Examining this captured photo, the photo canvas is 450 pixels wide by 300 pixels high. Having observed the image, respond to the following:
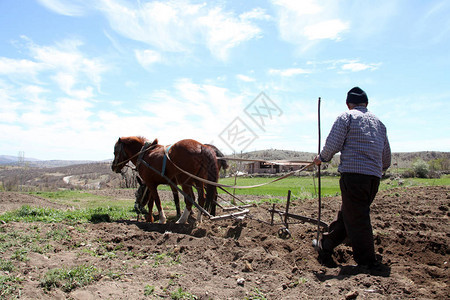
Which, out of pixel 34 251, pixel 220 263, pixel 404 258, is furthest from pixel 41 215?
pixel 404 258

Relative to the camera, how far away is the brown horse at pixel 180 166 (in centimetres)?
693

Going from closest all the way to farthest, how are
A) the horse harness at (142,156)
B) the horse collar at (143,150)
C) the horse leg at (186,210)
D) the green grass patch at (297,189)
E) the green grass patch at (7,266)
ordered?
1. the green grass patch at (7,266)
2. the horse leg at (186,210)
3. the horse harness at (142,156)
4. the horse collar at (143,150)
5. the green grass patch at (297,189)

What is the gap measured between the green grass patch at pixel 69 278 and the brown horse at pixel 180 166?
308cm

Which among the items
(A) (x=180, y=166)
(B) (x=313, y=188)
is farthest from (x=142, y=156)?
(B) (x=313, y=188)

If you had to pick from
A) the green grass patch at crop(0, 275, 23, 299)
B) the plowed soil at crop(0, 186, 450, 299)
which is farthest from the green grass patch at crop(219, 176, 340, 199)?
the green grass patch at crop(0, 275, 23, 299)

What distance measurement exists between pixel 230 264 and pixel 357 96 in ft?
9.16

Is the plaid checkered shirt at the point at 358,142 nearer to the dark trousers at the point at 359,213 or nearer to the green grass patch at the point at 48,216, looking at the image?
the dark trousers at the point at 359,213

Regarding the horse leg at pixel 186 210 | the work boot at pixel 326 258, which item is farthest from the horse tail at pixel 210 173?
the work boot at pixel 326 258

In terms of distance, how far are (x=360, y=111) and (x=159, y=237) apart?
3.75m

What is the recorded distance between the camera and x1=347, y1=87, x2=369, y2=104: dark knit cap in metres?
3.99

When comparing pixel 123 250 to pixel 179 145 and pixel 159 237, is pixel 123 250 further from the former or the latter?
pixel 179 145

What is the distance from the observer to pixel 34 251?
429cm

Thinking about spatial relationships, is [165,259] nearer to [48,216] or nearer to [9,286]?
[9,286]

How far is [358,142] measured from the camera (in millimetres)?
3719
